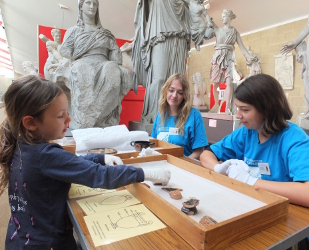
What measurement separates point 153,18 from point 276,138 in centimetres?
289

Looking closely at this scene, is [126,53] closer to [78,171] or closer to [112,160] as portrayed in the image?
[112,160]

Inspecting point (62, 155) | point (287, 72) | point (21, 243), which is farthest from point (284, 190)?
point (287, 72)

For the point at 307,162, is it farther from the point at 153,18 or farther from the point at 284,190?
the point at 153,18

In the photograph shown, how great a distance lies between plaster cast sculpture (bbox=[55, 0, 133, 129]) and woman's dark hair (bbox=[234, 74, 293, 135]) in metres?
2.39

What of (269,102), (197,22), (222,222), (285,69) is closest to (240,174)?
(269,102)

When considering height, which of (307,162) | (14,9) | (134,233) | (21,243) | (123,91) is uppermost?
(14,9)

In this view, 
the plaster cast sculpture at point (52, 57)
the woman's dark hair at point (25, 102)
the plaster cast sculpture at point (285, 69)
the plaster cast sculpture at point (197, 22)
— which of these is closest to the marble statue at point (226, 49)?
the plaster cast sculpture at point (197, 22)

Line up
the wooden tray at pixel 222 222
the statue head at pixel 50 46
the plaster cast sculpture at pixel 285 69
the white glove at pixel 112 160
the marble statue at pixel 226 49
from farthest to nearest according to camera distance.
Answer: the plaster cast sculpture at pixel 285 69
the statue head at pixel 50 46
the marble statue at pixel 226 49
the white glove at pixel 112 160
the wooden tray at pixel 222 222

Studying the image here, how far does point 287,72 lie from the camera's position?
23.1ft

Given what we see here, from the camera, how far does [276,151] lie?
1.15 meters

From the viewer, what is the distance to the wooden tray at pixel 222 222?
0.58 meters

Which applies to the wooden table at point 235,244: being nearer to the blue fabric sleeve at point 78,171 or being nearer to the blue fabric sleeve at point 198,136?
the blue fabric sleeve at point 78,171

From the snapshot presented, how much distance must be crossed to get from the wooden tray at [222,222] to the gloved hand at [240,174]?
12cm

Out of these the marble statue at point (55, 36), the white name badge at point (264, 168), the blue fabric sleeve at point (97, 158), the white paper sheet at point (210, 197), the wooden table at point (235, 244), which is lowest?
the wooden table at point (235, 244)
